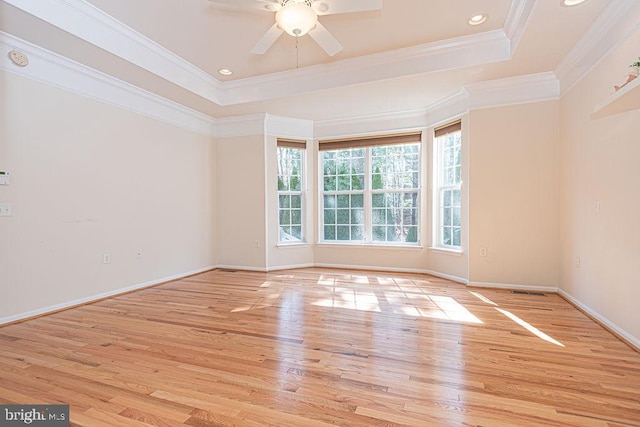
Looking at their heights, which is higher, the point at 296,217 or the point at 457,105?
the point at 457,105

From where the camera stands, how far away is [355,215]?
5.49 m

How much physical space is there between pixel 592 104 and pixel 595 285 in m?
1.79

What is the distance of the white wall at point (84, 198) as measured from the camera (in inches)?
115

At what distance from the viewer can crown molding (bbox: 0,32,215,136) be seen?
2.91 meters

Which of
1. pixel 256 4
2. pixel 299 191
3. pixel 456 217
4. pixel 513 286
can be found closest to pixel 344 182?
pixel 299 191

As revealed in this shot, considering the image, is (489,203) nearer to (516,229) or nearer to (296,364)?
(516,229)

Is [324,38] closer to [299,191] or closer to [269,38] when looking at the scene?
[269,38]

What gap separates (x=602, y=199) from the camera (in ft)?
9.27

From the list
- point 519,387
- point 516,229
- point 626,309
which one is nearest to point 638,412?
point 519,387

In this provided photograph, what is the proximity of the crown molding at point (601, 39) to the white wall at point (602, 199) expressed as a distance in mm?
77

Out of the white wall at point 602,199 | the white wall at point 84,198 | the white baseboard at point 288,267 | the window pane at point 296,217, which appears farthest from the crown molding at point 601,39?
the white wall at point 84,198

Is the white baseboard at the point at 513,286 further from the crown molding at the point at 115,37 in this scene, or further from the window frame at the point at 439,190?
the crown molding at the point at 115,37

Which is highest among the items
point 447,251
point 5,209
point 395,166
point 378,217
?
point 395,166

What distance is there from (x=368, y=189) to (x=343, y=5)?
3.39 metres
